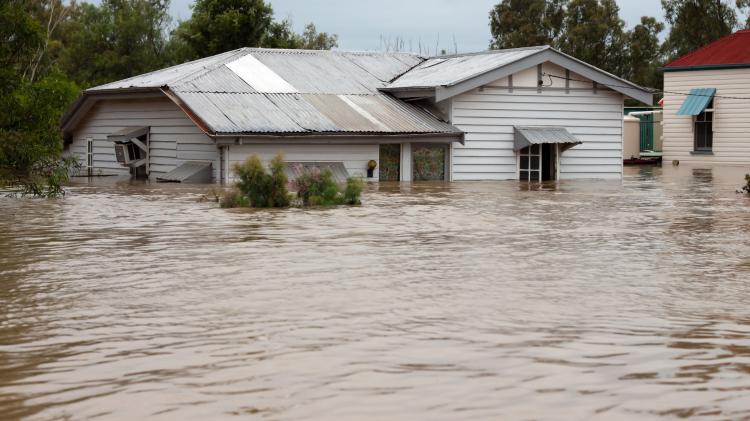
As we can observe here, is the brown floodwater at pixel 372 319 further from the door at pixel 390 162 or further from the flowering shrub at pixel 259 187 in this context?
the door at pixel 390 162

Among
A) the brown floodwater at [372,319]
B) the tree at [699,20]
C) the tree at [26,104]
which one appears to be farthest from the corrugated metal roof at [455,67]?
the tree at [699,20]

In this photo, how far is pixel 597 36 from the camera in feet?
251

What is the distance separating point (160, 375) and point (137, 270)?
591 centimetres

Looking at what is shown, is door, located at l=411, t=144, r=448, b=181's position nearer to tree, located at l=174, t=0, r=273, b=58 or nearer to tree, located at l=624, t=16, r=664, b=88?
tree, located at l=174, t=0, r=273, b=58

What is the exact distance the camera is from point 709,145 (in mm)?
52750

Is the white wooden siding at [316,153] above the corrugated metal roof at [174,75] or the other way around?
the other way around

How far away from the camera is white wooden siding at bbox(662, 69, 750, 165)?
50625 mm

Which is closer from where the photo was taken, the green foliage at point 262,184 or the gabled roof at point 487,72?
the green foliage at point 262,184

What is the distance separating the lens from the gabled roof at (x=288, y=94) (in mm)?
34062

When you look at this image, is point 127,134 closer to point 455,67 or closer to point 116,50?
point 455,67

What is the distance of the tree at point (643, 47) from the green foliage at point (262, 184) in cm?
5535

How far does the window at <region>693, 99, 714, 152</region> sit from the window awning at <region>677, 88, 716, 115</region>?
0.68 meters

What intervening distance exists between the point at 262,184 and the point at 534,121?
16.3 m

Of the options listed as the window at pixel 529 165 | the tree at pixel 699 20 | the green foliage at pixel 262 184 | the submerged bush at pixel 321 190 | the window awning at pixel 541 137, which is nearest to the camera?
the green foliage at pixel 262 184
